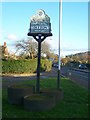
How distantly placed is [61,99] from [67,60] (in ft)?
364

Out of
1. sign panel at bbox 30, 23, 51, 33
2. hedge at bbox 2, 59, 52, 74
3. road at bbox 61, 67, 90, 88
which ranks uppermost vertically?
sign panel at bbox 30, 23, 51, 33

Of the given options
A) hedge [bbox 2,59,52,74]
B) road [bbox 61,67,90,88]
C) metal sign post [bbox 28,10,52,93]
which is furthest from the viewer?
hedge [bbox 2,59,52,74]

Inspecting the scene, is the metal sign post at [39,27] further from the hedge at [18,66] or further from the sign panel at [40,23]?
the hedge at [18,66]

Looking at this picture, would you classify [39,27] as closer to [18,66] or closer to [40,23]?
[40,23]

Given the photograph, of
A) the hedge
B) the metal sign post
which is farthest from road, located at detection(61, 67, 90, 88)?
the metal sign post

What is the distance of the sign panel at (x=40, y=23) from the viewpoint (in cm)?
1178

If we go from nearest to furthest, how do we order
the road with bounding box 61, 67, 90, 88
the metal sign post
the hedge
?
the metal sign post
the road with bounding box 61, 67, 90, 88
the hedge

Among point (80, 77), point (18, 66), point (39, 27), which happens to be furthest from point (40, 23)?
point (18, 66)

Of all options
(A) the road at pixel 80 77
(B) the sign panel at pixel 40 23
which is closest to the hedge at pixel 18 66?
(A) the road at pixel 80 77

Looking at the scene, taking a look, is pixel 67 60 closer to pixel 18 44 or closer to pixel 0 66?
pixel 18 44

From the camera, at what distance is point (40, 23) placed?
11805 millimetres

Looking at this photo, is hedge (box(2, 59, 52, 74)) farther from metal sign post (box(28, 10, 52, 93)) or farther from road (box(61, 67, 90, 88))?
metal sign post (box(28, 10, 52, 93))

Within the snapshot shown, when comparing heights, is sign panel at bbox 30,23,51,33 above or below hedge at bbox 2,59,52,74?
above

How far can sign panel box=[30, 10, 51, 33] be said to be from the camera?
38.7 ft
